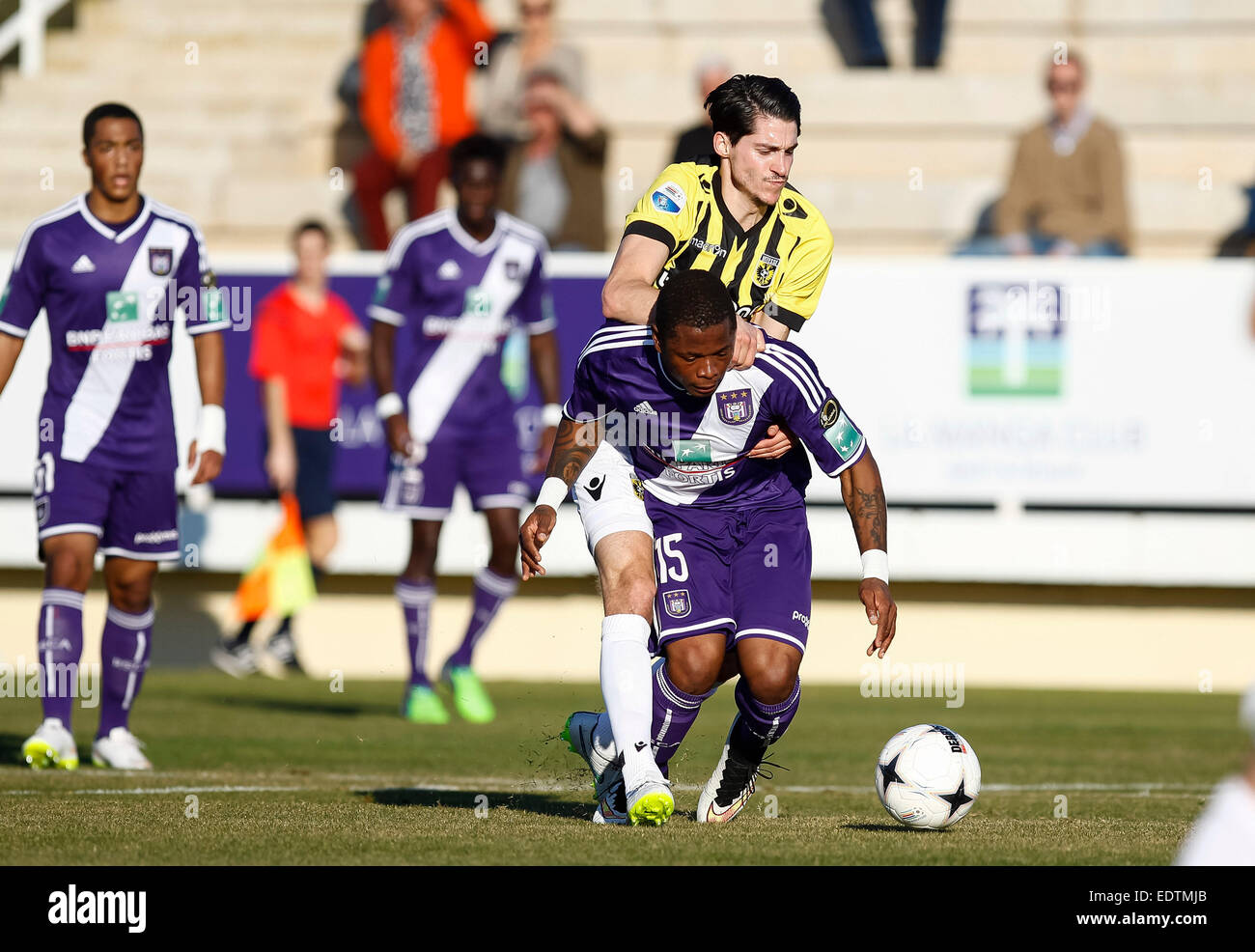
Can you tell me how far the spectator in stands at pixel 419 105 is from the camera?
16.1 meters

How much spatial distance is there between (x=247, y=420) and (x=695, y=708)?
8.50m

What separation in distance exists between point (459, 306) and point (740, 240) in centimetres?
496

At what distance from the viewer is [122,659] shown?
8992 millimetres

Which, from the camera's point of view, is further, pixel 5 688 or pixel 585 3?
pixel 585 3

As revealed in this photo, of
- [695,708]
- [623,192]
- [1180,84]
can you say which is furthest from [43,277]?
[1180,84]

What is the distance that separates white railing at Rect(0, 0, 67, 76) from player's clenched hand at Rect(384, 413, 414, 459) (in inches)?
381

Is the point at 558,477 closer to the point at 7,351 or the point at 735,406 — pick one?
the point at 735,406

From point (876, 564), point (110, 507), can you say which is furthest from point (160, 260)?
point (876, 564)

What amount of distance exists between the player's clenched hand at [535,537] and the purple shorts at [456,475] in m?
5.08

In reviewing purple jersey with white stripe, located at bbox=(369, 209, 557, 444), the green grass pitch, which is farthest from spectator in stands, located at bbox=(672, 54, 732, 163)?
the green grass pitch

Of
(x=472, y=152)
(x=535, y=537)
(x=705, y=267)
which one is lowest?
(x=535, y=537)

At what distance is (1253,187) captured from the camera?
52.3 feet

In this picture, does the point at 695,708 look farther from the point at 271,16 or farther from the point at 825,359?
the point at 271,16

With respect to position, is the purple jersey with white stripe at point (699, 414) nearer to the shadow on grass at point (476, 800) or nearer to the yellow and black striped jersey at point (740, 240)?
the yellow and black striped jersey at point (740, 240)
